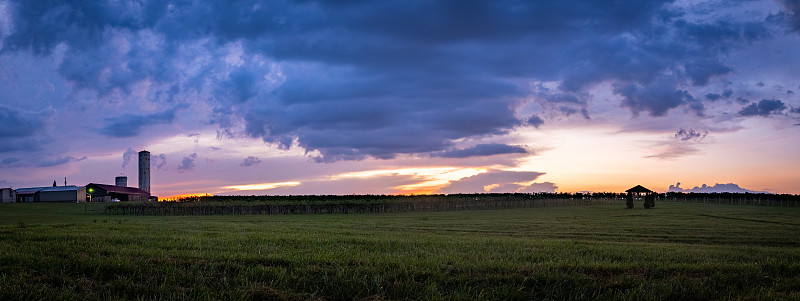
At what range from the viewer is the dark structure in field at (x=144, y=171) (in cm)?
12700

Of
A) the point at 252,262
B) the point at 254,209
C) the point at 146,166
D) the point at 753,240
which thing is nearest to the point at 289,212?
the point at 254,209

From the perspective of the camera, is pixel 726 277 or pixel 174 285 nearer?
pixel 174 285

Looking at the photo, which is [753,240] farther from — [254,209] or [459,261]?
[254,209]

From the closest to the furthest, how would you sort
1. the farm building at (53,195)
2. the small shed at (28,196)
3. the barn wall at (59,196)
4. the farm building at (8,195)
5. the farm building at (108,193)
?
the farm building at (8,195), the barn wall at (59,196), the farm building at (53,195), the small shed at (28,196), the farm building at (108,193)

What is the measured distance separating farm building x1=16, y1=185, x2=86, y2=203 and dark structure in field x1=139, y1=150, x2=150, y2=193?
27.9 meters

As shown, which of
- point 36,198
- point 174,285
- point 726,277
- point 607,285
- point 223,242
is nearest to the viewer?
point 174,285

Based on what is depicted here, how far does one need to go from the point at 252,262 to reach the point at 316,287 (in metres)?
1.91

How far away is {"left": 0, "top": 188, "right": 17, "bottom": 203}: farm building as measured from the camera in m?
90.4

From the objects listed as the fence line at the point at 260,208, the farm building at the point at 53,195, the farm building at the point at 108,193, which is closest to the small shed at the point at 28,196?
the farm building at the point at 53,195

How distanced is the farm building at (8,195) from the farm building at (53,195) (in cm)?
237

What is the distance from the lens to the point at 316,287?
280 inches

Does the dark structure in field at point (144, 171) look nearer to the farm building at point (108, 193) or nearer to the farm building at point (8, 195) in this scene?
the farm building at point (108, 193)

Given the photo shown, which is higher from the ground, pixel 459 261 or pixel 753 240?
pixel 459 261

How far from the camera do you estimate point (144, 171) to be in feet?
418
